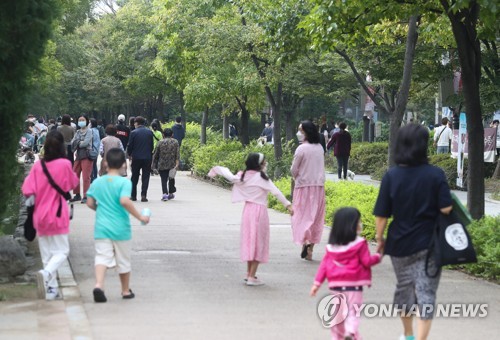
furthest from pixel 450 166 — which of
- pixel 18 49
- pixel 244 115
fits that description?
pixel 18 49

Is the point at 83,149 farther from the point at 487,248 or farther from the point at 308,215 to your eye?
the point at 487,248

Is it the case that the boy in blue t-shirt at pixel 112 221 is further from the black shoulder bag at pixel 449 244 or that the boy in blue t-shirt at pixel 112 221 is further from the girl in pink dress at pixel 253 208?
the black shoulder bag at pixel 449 244

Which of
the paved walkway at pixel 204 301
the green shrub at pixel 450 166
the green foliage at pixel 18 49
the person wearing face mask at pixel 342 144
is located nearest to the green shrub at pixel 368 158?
the person wearing face mask at pixel 342 144

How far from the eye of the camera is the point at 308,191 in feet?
41.5

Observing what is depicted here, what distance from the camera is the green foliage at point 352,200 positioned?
1495 centimetres

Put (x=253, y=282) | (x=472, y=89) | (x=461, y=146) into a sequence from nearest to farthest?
(x=253, y=282), (x=472, y=89), (x=461, y=146)

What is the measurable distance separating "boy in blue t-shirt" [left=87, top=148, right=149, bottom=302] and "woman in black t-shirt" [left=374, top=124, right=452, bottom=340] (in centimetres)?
298

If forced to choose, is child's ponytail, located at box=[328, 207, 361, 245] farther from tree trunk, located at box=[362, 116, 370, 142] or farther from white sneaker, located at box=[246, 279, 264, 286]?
tree trunk, located at box=[362, 116, 370, 142]

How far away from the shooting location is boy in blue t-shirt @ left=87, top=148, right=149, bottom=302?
9.33 meters

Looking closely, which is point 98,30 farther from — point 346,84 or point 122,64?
point 346,84

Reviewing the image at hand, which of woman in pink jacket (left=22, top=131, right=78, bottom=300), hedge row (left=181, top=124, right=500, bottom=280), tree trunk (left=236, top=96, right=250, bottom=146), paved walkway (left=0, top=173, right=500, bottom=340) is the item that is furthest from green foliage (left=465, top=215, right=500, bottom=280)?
tree trunk (left=236, top=96, right=250, bottom=146)

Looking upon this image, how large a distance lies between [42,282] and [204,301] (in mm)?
1625

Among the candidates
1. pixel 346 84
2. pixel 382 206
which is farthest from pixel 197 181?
pixel 382 206

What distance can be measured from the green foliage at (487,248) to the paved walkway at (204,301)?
171 mm
